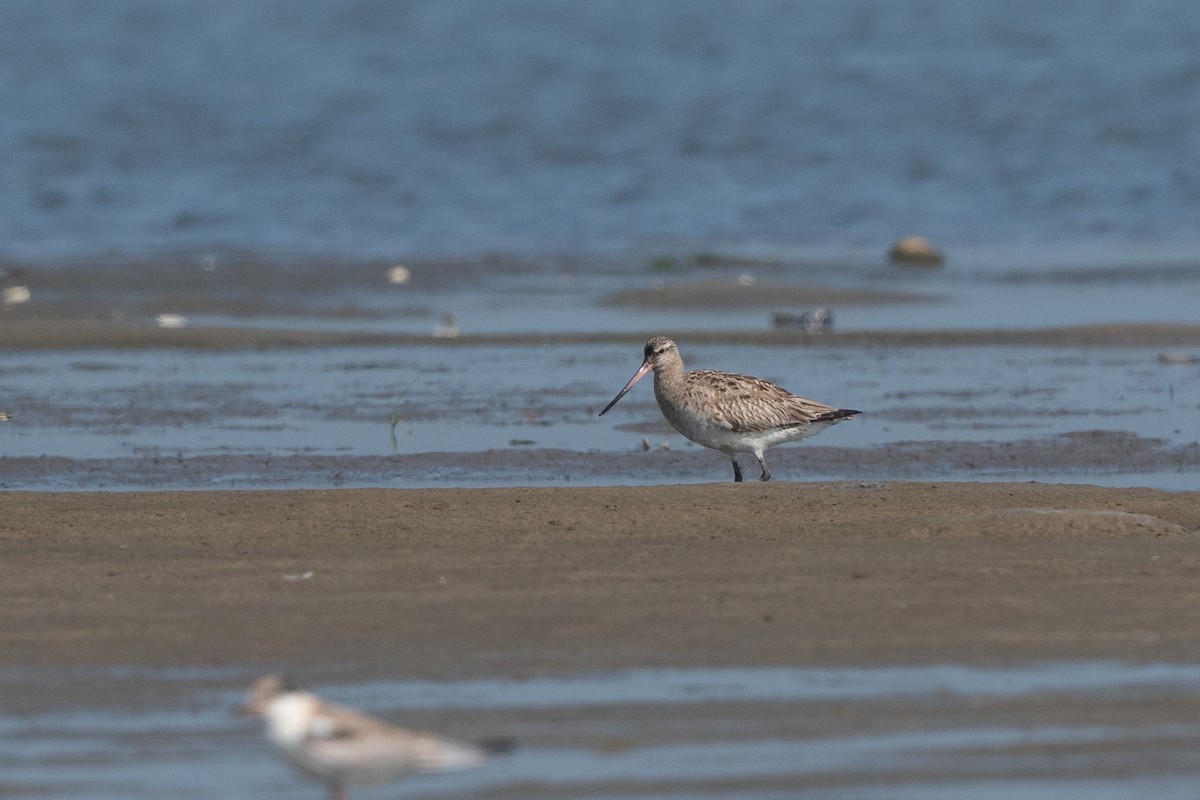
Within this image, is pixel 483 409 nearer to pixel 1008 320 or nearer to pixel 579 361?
pixel 579 361

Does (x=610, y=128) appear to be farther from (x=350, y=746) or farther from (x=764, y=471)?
(x=350, y=746)

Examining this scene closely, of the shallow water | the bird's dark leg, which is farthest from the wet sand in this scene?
the shallow water

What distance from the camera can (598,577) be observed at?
777 centimetres

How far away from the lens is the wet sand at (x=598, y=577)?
6.88 meters

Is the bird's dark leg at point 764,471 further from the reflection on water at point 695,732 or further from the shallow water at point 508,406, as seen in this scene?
the reflection on water at point 695,732

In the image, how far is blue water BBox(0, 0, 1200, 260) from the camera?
29.0m

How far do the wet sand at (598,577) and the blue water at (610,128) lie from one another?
52.5 feet

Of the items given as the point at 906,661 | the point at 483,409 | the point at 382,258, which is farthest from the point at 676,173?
the point at 906,661

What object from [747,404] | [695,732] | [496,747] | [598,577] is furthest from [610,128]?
[496,747]

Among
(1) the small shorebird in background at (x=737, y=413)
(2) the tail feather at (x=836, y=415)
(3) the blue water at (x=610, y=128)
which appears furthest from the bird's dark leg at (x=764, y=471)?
(3) the blue water at (x=610, y=128)

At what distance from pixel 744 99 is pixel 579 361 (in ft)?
81.1

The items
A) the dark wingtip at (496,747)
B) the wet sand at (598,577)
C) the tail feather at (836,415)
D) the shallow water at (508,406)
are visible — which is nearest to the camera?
the dark wingtip at (496,747)

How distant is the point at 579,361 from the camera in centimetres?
1602

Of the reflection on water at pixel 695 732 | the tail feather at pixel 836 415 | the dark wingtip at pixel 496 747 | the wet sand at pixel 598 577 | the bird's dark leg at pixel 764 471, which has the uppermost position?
the tail feather at pixel 836 415
